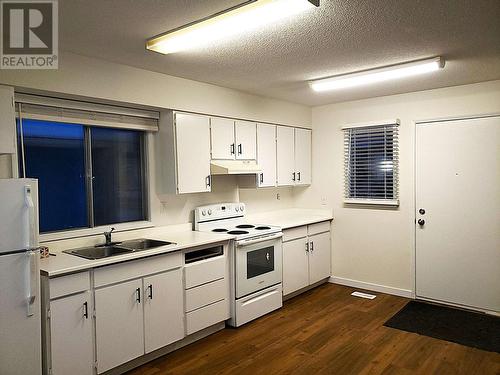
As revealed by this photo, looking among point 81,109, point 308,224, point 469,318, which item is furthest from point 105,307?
point 469,318

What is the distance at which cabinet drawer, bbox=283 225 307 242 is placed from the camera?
4.47m

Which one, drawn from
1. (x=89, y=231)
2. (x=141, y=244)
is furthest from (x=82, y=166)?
(x=141, y=244)

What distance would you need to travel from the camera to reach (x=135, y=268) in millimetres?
2971

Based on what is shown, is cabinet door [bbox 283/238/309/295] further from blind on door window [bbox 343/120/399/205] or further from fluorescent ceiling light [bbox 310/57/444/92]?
fluorescent ceiling light [bbox 310/57/444/92]

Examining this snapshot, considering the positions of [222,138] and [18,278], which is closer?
[18,278]

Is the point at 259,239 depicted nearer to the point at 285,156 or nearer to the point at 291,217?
the point at 291,217

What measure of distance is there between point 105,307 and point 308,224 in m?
2.75

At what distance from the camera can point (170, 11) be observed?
87.6 inches

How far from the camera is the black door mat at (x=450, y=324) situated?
11.5 ft

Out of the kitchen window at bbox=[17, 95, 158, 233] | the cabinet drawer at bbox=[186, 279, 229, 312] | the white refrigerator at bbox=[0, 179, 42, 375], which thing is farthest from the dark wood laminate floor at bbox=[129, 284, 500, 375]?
the kitchen window at bbox=[17, 95, 158, 233]

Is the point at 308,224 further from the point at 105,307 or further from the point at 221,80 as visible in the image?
the point at 105,307

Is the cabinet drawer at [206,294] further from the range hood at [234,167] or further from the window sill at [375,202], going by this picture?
the window sill at [375,202]

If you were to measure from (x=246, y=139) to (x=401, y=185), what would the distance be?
2023 millimetres

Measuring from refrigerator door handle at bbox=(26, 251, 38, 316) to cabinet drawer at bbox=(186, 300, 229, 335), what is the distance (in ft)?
4.41
